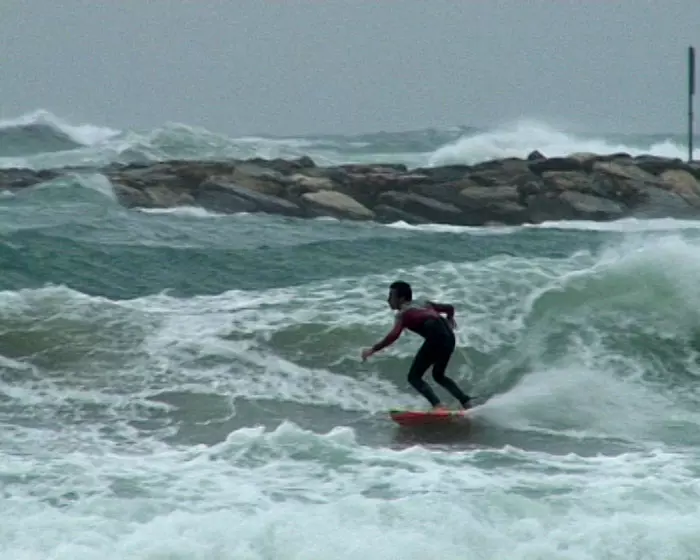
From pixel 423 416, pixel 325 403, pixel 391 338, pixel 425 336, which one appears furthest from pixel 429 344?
pixel 325 403

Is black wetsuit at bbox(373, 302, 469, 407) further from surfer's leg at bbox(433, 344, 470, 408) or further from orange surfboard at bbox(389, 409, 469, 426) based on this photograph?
orange surfboard at bbox(389, 409, 469, 426)

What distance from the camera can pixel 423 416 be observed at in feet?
38.2

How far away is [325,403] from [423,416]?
45.7 inches

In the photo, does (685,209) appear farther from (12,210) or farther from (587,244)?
(12,210)

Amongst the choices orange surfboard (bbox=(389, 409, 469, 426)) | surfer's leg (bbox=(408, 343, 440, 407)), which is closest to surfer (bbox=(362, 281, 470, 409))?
surfer's leg (bbox=(408, 343, 440, 407))

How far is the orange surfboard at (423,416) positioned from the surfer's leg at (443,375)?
0.86ft

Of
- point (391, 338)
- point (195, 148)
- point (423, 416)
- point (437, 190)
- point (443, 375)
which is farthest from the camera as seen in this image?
point (195, 148)

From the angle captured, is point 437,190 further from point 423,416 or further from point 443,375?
point 423,416

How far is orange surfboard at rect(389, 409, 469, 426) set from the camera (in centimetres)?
1159

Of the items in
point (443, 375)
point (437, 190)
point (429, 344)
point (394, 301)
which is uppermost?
point (437, 190)

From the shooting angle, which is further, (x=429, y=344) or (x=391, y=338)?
(x=429, y=344)

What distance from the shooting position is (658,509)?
8812 millimetres

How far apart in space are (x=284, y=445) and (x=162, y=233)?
12269mm

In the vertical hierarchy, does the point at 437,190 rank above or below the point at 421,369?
above
